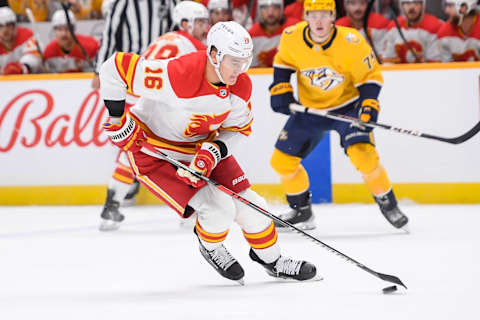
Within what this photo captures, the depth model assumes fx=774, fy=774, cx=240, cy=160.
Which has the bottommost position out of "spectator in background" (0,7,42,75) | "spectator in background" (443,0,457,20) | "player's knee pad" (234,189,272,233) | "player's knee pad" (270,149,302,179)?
"spectator in background" (0,7,42,75)

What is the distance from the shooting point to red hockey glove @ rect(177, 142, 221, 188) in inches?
112

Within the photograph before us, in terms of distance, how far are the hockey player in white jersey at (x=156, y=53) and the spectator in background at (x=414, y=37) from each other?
169 cm

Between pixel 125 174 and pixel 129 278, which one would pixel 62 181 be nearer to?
pixel 125 174

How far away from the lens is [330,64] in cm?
423

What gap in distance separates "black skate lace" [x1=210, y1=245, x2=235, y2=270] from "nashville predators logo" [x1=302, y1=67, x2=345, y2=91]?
63.9 inches

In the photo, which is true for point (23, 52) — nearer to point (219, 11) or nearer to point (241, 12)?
point (219, 11)

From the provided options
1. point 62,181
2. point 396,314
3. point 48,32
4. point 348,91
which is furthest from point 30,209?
point 396,314

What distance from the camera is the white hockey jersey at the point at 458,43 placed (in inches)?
218

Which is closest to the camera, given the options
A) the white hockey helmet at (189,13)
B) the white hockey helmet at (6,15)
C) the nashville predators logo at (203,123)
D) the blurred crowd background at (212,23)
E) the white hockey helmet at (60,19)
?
the nashville predators logo at (203,123)

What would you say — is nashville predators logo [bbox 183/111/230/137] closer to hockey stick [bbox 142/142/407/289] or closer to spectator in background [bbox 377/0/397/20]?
hockey stick [bbox 142/142/407/289]

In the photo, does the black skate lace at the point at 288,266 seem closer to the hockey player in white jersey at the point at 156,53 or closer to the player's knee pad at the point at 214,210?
the player's knee pad at the point at 214,210

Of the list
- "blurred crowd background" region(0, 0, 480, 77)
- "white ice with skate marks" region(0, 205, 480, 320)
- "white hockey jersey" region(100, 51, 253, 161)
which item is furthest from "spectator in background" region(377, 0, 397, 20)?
"white hockey jersey" region(100, 51, 253, 161)

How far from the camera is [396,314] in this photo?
2342 mm

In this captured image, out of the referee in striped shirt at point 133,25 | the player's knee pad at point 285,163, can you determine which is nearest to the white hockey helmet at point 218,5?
the referee in striped shirt at point 133,25
